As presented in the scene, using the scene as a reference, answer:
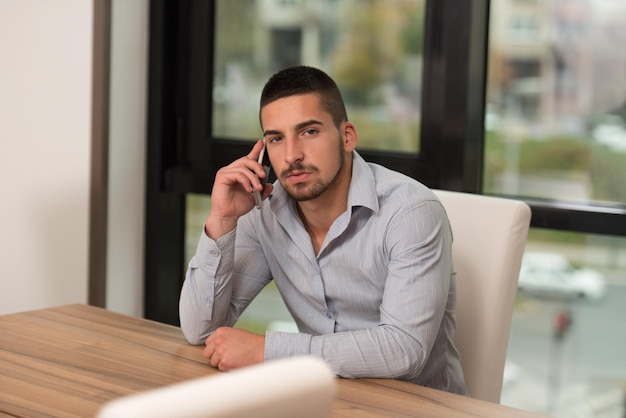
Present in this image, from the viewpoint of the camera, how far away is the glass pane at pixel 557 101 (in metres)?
2.70

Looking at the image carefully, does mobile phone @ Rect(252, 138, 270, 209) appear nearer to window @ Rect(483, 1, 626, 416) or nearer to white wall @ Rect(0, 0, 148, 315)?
window @ Rect(483, 1, 626, 416)

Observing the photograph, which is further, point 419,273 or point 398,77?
point 398,77

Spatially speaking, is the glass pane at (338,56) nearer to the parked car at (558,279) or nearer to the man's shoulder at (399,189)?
the parked car at (558,279)

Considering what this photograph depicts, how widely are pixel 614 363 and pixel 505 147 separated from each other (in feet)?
2.48

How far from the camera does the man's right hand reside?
1.99 metres

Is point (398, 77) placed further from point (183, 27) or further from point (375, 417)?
point (375, 417)

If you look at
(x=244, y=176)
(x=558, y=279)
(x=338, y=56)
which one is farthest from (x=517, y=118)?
(x=244, y=176)

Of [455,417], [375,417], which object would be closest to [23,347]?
[375,417]

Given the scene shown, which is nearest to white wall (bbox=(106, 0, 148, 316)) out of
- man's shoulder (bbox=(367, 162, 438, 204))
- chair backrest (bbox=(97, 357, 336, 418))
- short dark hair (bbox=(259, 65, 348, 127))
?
short dark hair (bbox=(259, 65, 348, 127))

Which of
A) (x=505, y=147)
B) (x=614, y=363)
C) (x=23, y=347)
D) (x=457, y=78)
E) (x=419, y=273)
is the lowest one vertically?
(x=614, y=363)

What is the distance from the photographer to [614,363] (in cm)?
279

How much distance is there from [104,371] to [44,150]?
179 centimetres

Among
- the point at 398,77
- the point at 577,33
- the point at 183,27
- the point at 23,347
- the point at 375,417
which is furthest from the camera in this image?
the point at 183,27

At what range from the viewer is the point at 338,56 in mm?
3146
